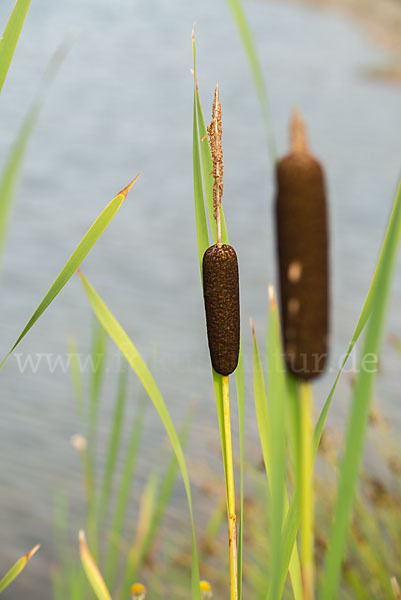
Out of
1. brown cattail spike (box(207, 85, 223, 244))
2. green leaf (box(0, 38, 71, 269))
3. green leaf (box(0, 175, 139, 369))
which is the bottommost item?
green leaf (box(0, 175, 139, 369))

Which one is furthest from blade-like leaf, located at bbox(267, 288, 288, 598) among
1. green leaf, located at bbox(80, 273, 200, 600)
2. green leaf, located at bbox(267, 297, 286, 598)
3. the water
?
the water

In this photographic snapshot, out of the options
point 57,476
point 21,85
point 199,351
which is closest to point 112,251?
point 199,351

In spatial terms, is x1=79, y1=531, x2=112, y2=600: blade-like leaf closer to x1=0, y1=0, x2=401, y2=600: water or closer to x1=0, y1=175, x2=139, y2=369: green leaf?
x1=0, y1=175, x2=139, y2=369: green leaf

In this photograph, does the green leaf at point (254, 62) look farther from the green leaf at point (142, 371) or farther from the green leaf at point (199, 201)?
the green leaf at point (142, 371)

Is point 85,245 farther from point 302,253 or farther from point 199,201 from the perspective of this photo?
point 302,253

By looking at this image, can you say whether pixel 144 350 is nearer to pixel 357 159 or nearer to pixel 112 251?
pixel 112 251

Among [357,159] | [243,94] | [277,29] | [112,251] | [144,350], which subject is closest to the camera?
[144,350]

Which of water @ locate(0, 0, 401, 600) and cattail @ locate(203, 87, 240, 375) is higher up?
water @ locate(0, 0, 401, 600)
